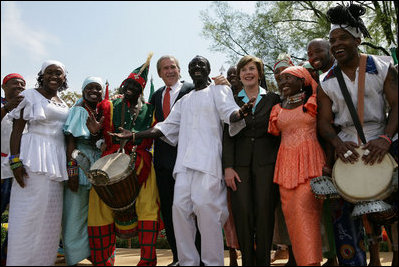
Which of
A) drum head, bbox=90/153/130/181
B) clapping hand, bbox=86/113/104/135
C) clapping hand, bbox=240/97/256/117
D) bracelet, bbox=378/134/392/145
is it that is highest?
clapping hand, bbox=240/97/256/117

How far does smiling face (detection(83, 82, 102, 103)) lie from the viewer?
16.1ft

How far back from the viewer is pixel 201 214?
3.82 m

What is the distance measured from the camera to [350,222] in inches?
148

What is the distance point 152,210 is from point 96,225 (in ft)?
2.25

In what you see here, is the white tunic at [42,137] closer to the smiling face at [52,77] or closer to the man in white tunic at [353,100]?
the smiling face at [52,77]

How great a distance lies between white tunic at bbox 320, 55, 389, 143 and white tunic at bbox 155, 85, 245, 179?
1.00 meters

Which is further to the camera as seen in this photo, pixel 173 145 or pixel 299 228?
pixel 173 145

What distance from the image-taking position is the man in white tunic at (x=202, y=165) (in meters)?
3.82

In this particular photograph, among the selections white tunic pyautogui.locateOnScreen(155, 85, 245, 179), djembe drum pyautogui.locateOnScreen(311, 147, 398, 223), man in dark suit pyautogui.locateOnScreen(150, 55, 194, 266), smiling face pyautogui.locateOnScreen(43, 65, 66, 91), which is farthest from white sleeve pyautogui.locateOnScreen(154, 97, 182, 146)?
djembe drum pyautogui.locateOnScreen(311, 147, 398, 223)

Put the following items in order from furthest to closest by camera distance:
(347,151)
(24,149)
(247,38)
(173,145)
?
(247,38)
(173,145)
(24,149)
(347,151)

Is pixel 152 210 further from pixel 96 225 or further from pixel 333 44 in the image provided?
pixel 333 44

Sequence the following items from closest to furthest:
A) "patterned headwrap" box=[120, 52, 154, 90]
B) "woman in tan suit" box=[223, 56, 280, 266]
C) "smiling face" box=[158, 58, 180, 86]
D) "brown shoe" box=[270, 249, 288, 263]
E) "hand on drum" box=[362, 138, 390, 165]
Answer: "hand on drum" box=[362, 138, 390, 165]
"woman in tan suit" box=[223, 56, 280, 266]
"patterned headwrap" box=[120, 52, 154, 90]
"smiling face" box=[158, 58, 180, 86]
"brown shoe" box=[270, 249, 288, 263]

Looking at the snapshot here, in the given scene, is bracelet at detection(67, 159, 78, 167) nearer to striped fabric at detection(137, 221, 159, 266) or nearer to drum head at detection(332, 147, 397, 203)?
striped fabric at detection(137, 221, 159, 266)

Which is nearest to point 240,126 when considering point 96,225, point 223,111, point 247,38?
point 223,111
